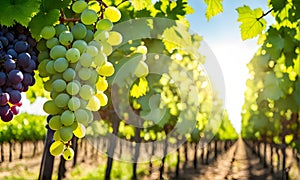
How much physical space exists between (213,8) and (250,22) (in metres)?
0.29

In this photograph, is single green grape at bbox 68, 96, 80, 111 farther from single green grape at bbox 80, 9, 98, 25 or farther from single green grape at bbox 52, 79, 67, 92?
single green grape at bbox 80, 9, 98, 25

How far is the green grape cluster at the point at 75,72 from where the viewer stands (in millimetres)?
1445

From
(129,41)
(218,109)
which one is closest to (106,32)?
(129,41)

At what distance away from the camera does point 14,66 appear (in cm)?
161

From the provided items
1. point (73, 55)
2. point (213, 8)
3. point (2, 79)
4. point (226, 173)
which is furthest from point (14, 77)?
point (226, 173)

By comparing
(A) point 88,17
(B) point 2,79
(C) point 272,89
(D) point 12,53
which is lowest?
(B) point 2,79

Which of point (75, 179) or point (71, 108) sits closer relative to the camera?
point (71, 108)

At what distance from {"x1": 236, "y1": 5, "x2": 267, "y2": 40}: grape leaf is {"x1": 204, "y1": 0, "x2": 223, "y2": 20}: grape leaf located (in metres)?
0.20

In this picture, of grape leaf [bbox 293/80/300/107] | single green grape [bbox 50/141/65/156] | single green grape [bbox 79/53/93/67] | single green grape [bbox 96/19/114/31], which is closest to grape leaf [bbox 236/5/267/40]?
single green grape [bbox 96/19/114/31]

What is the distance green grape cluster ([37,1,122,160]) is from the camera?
56.9 inches

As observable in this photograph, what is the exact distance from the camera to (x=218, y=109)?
19.8 m

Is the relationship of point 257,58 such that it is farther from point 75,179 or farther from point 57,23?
point 75,179

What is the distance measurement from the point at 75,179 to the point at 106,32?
44.9 ft

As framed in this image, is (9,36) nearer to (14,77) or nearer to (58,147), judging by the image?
(14,77)
